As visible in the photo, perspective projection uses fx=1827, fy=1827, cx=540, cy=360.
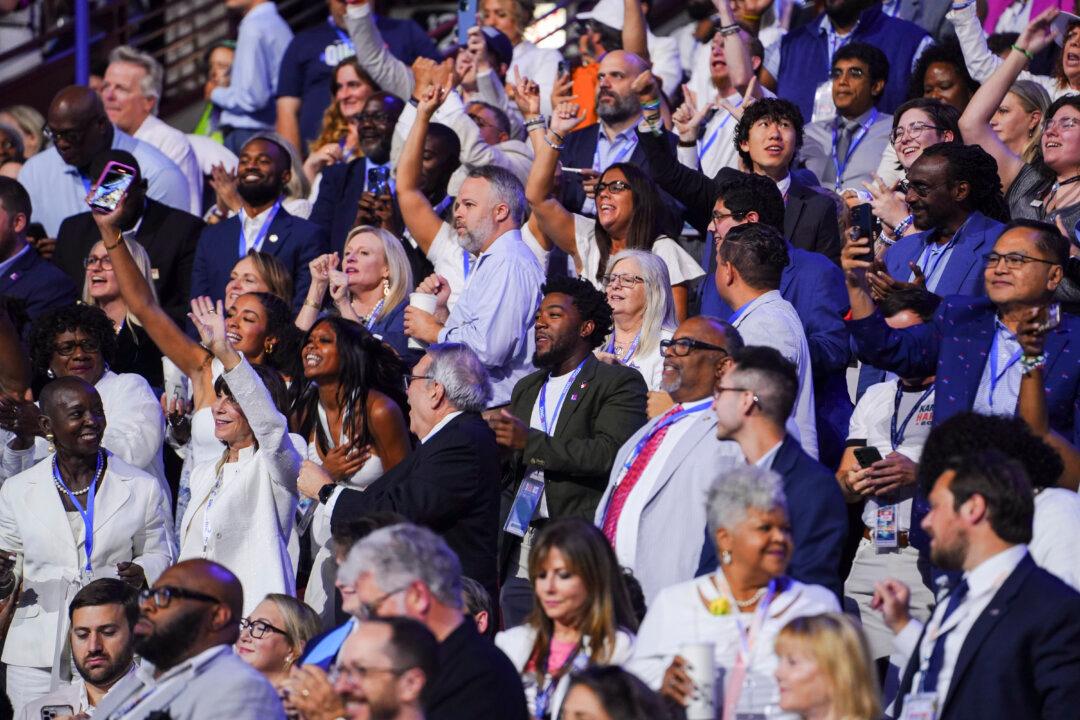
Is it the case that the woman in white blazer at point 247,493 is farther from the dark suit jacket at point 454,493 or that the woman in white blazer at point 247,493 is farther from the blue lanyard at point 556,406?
the blue lanyard at point 556,406

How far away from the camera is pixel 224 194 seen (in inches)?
424

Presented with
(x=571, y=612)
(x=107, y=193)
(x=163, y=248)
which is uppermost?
(x=107, y=193)

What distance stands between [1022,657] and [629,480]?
193 centimetres

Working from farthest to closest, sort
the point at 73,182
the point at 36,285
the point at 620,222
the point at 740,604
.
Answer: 1. the point at 73,182
2. the point at 36,285
3. the point at 620,222
4. the point at 740,604

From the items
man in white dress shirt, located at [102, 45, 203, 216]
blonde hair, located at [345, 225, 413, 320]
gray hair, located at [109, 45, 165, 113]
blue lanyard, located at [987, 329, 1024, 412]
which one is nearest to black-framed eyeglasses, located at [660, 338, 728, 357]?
blue lanyard, located at [987, 329, 1024, 412]

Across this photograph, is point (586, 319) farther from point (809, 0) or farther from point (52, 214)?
point (809, 0)

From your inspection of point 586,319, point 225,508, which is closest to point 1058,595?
A: point 586,319

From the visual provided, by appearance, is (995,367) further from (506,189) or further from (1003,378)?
(506,189)

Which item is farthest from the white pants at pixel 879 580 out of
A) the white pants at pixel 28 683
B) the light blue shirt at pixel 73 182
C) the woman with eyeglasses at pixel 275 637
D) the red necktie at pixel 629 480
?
the light blue shirt at pixel 73 182

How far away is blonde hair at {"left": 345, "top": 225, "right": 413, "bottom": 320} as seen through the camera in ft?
29.4

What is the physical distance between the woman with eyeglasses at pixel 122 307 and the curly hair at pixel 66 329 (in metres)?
0.46

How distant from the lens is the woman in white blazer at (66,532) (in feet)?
25.0

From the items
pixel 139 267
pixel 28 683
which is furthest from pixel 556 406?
pixel 139 267

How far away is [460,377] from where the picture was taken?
23.6 feet
